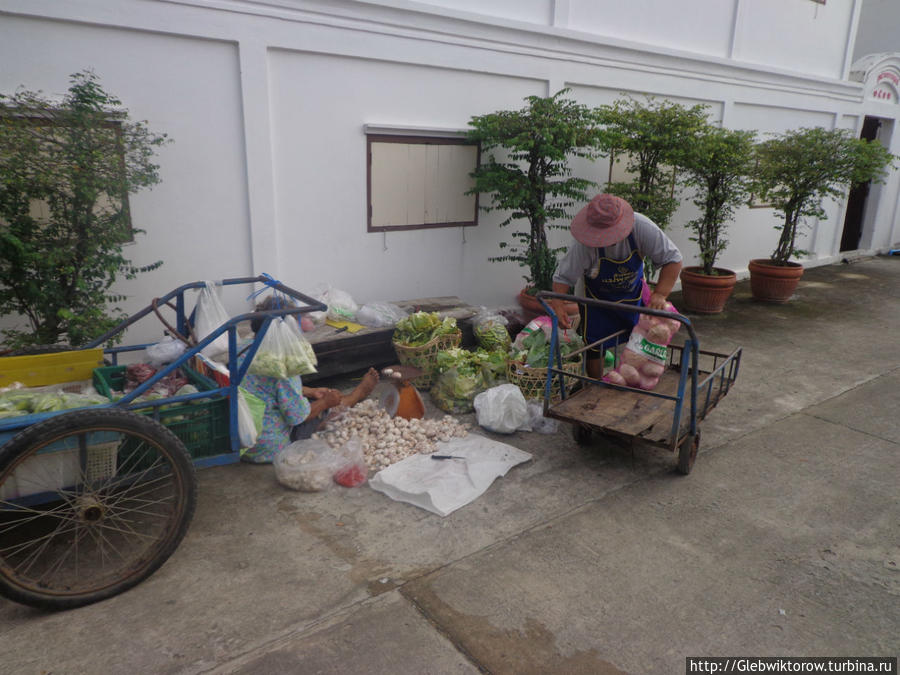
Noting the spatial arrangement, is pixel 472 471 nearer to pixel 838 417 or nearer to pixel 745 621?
pixel 745 621

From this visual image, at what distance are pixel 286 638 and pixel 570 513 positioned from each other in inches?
71.2

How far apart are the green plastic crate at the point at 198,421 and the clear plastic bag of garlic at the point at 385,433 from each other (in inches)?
43.7

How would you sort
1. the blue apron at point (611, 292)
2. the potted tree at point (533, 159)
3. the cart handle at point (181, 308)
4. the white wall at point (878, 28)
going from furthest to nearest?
the white wall at point (878, 28), the potted tree at point (533, 159), the blue apron at point (611, 292), the cart handle at point (181, 308)

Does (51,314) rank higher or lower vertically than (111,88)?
lower

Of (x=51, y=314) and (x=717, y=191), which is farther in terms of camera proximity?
(x=717, y=191)

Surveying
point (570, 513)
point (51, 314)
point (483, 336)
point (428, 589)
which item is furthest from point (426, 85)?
point (428, 589)

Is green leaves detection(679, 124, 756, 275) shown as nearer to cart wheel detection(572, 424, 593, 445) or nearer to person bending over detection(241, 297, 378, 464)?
cart wheel detection(572, 424, 593, 445)

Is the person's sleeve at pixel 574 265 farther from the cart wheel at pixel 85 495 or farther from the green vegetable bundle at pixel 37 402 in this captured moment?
the green vegetable bundle at pixel 37 402

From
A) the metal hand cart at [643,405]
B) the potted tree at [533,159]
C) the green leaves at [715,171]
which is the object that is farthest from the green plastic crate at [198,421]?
the green leaves at [715,171]

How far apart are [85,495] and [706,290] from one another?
25.8ft

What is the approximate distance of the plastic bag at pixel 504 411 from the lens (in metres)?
4.81

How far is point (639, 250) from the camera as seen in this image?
457cm

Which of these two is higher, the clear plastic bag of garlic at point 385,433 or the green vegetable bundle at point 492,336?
the green vegetable bundle at point 492,336

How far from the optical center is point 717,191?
8.47 metres
